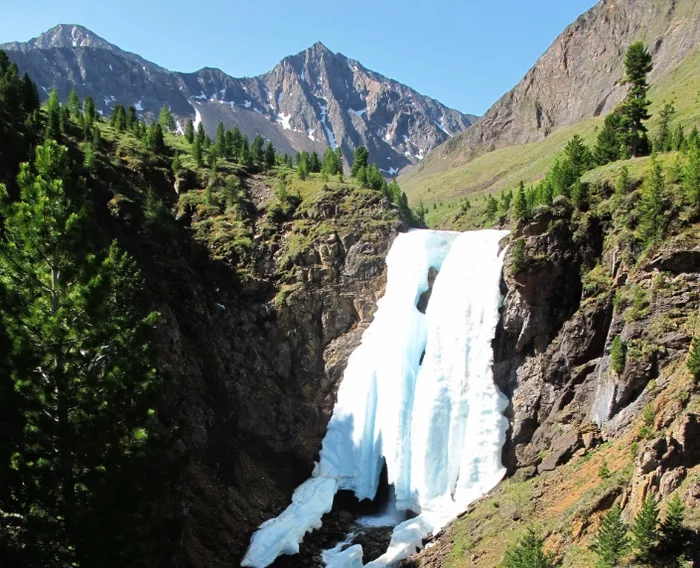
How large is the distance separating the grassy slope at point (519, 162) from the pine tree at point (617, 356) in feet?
255

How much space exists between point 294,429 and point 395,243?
1678 cm

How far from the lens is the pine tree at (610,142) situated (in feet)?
151

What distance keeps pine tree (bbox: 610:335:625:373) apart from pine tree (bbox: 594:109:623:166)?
24.3m

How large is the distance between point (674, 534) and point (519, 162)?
157784 mm

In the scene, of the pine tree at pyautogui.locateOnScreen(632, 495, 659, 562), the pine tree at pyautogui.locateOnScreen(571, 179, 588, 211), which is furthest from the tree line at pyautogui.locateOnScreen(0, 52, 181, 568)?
the pine tree at pyautogui.locateOnScreen(571, 179, 588, 211)

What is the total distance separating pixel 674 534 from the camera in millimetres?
15242

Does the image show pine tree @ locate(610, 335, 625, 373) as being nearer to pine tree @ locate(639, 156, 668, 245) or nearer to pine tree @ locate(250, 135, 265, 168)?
pine tree @ locate(639, 156, 668, 245)

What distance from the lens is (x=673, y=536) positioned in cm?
1526

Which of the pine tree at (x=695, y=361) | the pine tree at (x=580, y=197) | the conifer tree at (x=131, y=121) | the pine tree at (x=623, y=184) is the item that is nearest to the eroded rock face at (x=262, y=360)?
the pine tree at (x=580, y=197)

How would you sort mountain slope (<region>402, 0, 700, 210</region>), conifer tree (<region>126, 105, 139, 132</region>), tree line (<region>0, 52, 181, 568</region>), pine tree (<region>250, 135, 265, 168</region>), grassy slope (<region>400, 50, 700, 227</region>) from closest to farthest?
tree line (<region>0, 52, 181, 568</region>), pine tree (<region>250, 135, 265, 168</region>), conifer tree (<region>126, 105, 139, 132</region>), grassy slope (<region>400, 50, 700, 227</region>), mountain slope (<region>402, 0, 700, 210</region>)

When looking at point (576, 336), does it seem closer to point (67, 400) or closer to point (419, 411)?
point (419, 411)

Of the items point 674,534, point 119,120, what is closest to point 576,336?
point 674,534

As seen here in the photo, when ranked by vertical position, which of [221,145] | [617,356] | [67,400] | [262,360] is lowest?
[617,356]

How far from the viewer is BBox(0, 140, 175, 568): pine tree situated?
48.7 ft
